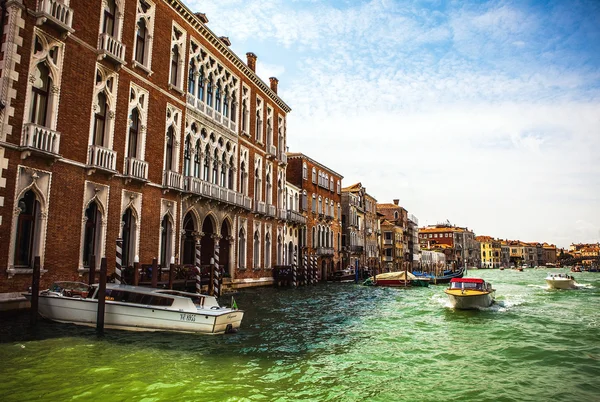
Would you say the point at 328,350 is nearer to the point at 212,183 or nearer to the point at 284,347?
the point at 284,347

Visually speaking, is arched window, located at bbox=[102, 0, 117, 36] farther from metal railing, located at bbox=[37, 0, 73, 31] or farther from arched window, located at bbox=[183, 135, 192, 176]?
arched window, located at bbox=[183, 135, 192, 176]

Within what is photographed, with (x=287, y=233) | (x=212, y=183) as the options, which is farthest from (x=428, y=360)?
(x=287, y=233)

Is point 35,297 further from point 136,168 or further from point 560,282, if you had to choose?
point 560,282

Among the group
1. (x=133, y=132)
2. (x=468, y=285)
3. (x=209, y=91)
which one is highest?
(x=209, y=91)

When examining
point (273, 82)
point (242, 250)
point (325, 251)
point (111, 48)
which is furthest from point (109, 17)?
point (325, 251)

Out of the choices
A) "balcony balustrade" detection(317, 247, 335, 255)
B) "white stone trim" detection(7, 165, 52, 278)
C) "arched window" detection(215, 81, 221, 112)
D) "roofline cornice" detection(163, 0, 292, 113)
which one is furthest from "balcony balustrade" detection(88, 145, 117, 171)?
"balcony balustrade" detection(317, 247, 335, 255)

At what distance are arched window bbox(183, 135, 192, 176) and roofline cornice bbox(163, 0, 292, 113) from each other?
18.0 ft

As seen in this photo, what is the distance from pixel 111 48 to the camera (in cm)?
1516

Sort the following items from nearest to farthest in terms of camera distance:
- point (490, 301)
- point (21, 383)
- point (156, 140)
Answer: point (21, 383) < point (156, 140) < point (490, 301)

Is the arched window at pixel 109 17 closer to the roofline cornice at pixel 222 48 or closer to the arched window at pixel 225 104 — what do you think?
the roofline cornice at pixel 222 48

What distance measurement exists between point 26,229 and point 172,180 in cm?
656

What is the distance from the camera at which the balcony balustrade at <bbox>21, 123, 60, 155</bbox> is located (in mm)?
12031

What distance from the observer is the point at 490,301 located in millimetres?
19188

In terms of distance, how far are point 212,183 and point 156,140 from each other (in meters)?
Answer: 4.62
